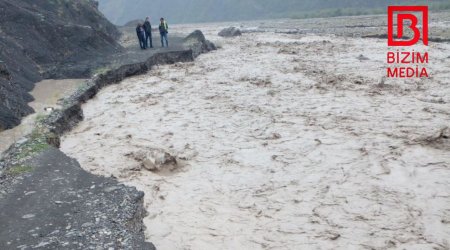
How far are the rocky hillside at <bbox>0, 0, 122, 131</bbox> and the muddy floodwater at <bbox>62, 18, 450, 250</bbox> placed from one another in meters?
2.80

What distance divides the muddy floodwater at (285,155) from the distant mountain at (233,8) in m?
39.6

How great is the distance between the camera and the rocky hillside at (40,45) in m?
15.6

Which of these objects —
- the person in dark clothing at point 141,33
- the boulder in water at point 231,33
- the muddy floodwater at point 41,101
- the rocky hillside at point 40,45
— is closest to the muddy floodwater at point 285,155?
the muddy floodwater at point 41,101

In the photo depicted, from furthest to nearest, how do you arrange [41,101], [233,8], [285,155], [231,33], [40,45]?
[233,8] → [231,33] → [40,45] → [41,101] → [285,155]

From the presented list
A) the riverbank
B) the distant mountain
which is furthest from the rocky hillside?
the distant mountain

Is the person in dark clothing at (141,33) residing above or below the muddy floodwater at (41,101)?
above

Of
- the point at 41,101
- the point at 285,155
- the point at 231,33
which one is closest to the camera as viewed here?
the point at 285,155

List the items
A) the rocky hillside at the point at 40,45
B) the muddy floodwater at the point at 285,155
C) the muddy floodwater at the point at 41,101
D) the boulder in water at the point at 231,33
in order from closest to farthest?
the muddy floodwater at the point at 285,155 < the muddy floodwater at the point at 41,101 < the rocky hillside at the point at 40,45 < the boulder in water at the point at 231,33

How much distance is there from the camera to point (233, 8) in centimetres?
9994

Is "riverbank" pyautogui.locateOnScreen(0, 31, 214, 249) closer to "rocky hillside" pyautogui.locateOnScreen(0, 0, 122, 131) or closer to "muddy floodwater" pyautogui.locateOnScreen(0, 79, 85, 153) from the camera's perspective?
"muddy floodwater" pyautogui.locateOnScreen(0, 79, 85, 153)

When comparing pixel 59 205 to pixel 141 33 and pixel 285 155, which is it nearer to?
pixel 285 155

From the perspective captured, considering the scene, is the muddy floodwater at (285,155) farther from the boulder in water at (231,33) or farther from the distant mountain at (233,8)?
the distant mountain at (233,8)

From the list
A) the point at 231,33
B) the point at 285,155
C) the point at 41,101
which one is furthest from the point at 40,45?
the point at 231,33

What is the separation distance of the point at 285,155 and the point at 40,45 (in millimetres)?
14957
